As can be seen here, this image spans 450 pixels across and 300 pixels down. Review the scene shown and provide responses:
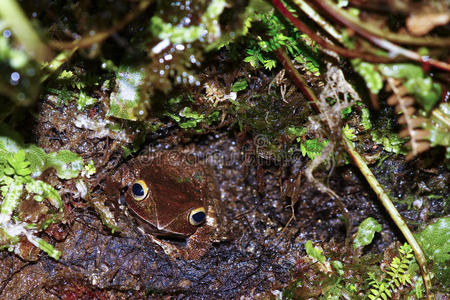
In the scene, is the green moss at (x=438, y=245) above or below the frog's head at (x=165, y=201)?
above

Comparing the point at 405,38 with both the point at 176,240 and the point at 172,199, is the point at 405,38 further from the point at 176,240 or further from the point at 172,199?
the point at 176,240

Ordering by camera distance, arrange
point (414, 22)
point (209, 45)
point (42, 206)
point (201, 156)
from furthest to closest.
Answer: point (201, 156) → point (42, 206) → point (209, 45) → point (414, 22)

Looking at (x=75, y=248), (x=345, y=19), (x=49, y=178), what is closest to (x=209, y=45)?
(x=345, y=19)

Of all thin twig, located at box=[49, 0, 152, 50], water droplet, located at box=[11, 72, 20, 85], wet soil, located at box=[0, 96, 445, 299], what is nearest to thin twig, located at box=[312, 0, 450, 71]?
thin twig, located at box=[49, 0, 152, 50]

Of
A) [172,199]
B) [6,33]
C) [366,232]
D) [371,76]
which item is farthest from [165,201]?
[371,76]

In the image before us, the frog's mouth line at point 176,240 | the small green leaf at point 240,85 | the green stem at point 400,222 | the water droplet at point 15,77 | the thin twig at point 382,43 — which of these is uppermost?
the thin twig at point 382,43

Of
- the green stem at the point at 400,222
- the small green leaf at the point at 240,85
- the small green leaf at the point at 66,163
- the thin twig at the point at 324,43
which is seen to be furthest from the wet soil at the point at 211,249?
the thin twig at the point at 324,43

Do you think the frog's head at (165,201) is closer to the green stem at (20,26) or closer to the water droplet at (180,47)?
the water droplet at (180,47)

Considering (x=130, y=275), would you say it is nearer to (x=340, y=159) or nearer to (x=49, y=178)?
(x=49, y=178)
